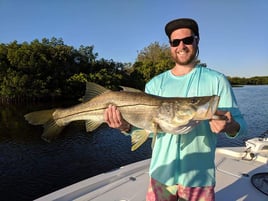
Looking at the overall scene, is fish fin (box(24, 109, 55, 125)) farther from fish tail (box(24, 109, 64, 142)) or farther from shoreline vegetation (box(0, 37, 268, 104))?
shoreline vegetation (box(0, 37, 268, 104))

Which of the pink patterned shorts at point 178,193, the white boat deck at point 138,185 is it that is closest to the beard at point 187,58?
the pink patterned shorts at point 178,193

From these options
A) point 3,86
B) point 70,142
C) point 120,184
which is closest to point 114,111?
point 120,184

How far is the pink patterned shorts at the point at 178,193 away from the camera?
239 centimetres

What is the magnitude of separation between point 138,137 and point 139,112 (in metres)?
0.29

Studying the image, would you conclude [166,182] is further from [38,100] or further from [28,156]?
[38,100]

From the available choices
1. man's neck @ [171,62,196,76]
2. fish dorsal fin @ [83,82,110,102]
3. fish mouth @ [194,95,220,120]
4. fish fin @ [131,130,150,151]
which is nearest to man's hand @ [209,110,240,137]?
fish mouth @ [194,95,220,120]

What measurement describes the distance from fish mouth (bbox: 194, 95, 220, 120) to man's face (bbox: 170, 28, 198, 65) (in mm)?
548

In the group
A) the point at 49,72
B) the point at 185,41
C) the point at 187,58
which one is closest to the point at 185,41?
the point at 185,41

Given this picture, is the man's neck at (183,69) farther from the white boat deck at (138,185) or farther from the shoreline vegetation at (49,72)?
the shoreline vegetation at (49,72)

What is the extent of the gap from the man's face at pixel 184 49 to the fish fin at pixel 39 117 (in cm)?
142

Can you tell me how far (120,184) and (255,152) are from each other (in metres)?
3.28

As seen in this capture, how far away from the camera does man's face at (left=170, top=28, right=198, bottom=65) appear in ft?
8.18

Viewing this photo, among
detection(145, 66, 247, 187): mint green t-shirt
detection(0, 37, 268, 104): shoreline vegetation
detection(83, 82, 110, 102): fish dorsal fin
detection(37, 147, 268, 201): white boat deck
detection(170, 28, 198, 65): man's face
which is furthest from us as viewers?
detection(0, 37, 268, 104): shoreline vegetation

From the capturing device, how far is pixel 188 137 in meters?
2.42
